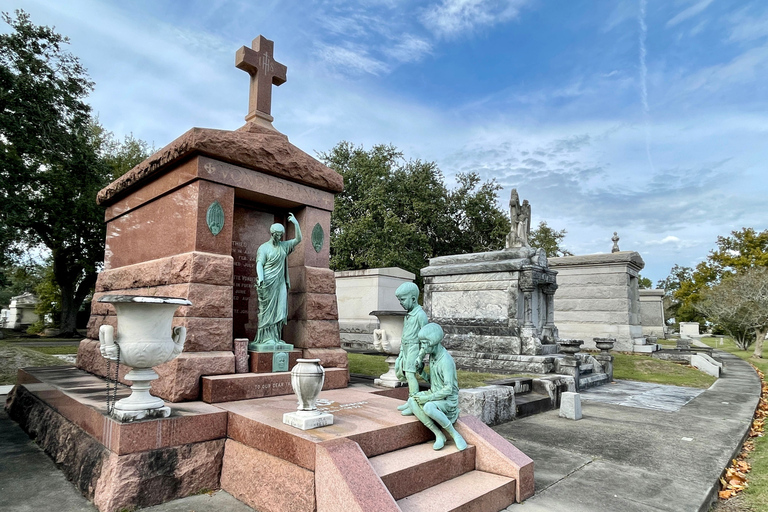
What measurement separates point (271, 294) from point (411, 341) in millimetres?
2544

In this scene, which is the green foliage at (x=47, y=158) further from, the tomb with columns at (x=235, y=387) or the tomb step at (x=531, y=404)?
the tomb step at (x=531, y=404)

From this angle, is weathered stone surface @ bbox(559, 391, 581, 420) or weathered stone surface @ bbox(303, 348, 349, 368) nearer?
weathered stone surface @ bbox(303, 348, 349, 368)

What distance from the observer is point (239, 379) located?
17.5 feet

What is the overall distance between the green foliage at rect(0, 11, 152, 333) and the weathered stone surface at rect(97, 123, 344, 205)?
834 cm

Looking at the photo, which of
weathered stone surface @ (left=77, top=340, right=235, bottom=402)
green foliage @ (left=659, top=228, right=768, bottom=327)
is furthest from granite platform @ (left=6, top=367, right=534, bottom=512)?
green foliage @ (left=659, top=228, right=768, bottom=327)

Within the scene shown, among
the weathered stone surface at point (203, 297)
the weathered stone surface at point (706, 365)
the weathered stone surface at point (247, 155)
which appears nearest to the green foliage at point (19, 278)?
the weathered stone surface at point (247, 155)

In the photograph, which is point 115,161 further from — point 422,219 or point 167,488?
point 167,488

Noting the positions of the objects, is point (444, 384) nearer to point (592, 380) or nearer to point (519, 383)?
point (519, 383)

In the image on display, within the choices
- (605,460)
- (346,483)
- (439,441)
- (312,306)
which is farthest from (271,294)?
(605,460)

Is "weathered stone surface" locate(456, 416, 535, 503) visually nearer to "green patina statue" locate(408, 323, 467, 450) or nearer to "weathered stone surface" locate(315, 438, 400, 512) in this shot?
"green patina statue" locate(408, 323, 467, 450)

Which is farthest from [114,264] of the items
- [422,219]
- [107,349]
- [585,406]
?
[422,219]

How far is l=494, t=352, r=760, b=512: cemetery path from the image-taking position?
13.3ft

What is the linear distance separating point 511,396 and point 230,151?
5.66 metres

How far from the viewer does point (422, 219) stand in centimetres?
2959
